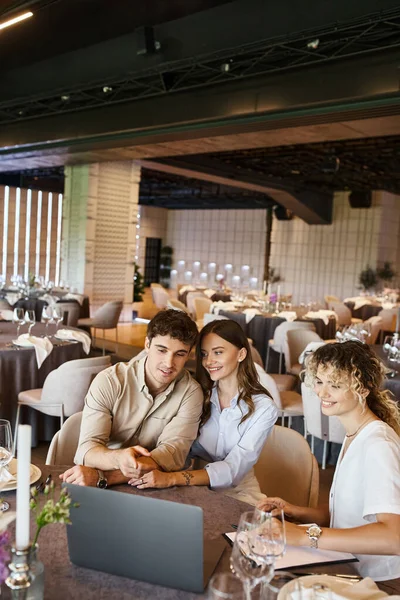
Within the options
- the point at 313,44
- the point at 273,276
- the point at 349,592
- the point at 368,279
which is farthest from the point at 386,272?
the point at 349,592

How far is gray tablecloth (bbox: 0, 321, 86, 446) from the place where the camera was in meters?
5.09

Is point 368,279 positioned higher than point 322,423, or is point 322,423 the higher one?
point 368,279

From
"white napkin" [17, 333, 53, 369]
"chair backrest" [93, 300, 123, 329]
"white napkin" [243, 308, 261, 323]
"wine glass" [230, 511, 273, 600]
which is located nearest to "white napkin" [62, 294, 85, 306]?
"chair backrest" [93, 300, 123, 329]

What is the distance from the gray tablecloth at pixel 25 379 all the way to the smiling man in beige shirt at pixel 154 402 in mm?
2873

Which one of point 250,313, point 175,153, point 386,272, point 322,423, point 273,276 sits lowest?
point 322,423

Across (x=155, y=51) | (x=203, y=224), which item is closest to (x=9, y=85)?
(x=155, y=51)

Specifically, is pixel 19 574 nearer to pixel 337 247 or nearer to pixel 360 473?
pixel 360 473

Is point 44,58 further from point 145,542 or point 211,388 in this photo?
point 145,542

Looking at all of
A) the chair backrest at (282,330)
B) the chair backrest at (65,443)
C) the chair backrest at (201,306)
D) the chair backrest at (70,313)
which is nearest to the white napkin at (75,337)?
→ the chair backrest at (282,330)

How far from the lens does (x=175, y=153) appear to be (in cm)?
1009

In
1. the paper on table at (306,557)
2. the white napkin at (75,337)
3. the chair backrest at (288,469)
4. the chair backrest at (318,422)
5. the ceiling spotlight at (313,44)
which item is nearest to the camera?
the paper on table at (306,557)

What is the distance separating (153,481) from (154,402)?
0.46 m

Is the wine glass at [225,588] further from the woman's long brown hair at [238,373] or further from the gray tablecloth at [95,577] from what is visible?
the woman's long brown hair at [238,373]

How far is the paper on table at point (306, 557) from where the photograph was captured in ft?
5.39
